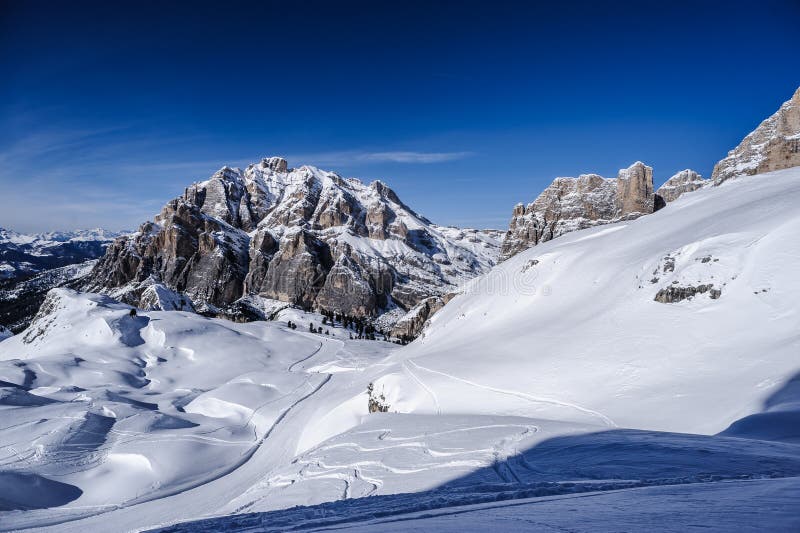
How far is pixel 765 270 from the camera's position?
1900 cm

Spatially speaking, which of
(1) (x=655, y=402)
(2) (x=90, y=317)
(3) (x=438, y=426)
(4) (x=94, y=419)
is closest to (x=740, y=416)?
(1) (x=655, y=402)

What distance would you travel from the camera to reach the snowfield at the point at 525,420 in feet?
21.1

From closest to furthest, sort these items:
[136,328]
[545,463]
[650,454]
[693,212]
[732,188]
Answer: [650,454]
[545,463]
[693,212]
[732,188]
[136,328]

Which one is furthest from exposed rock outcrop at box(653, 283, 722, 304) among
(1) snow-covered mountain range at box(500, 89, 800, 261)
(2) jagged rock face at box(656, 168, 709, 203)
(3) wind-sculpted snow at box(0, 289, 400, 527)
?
(2) jagged rock face at box(656, 168, 709, 203)

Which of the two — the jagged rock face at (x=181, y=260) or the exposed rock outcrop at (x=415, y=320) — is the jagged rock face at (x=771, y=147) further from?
the jagged rock face at (x=181, y=260)

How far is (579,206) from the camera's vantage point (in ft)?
390

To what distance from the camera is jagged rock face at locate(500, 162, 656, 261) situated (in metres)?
106

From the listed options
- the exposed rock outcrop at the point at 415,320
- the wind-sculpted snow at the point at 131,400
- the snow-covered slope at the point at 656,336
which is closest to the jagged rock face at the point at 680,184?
the exposed rock outcrop at the point at 415,320

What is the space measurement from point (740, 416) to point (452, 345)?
2419 centimetres

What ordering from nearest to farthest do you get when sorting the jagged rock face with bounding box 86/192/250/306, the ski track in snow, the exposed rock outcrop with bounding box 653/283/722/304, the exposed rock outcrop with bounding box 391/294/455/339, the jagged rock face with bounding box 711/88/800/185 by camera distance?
the ski track in snow, the exposed rock outcrop with bounding box 653/283/722/304, the jagged rock face with bounding box 711/88/800/185, the exposed rock outcrop with bounding box 391/294/455/339, the jagged rock face with bounding box 86/192/250/306

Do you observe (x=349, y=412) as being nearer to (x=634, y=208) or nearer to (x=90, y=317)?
(x=90, y=317)

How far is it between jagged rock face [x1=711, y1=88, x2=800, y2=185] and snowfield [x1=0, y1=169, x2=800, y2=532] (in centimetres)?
6221

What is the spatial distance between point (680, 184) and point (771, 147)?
44118mm

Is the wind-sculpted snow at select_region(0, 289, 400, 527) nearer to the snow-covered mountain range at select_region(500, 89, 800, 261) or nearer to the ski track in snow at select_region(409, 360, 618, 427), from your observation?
the ski track in snow at select_region(409, 360, 618, 427)
